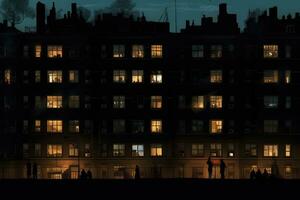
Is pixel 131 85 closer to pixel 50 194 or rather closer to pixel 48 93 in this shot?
pixel 48 93

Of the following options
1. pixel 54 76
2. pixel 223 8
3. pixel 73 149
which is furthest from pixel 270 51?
pixel 73 149

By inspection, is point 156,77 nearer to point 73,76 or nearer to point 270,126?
point 73,76

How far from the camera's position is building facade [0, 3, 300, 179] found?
106500 millimetres

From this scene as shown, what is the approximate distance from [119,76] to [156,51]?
15.7ft

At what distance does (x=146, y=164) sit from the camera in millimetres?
106250

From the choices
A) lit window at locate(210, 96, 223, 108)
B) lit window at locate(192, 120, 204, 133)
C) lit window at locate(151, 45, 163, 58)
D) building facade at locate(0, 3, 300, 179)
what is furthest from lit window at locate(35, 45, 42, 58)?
lit window at locate(210, 96, 223, 108)

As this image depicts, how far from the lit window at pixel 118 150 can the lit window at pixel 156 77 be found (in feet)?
25.3

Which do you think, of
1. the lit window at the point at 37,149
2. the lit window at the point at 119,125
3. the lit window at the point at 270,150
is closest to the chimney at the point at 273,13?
the lit window at the point at 270,150

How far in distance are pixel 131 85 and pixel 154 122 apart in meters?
4.66

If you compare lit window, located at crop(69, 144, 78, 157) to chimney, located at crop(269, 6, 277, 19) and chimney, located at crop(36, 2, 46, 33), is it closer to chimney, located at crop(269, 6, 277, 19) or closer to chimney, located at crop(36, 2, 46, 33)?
chimney, located at crop(36, 2, 46, 33)

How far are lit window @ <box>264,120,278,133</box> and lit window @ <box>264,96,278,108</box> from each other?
5.63 feet

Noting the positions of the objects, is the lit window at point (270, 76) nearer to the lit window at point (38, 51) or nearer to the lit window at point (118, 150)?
the lit window at point (118, 150)

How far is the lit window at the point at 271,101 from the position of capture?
352 feet

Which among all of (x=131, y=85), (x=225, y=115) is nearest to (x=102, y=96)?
(x=131, y=85)
